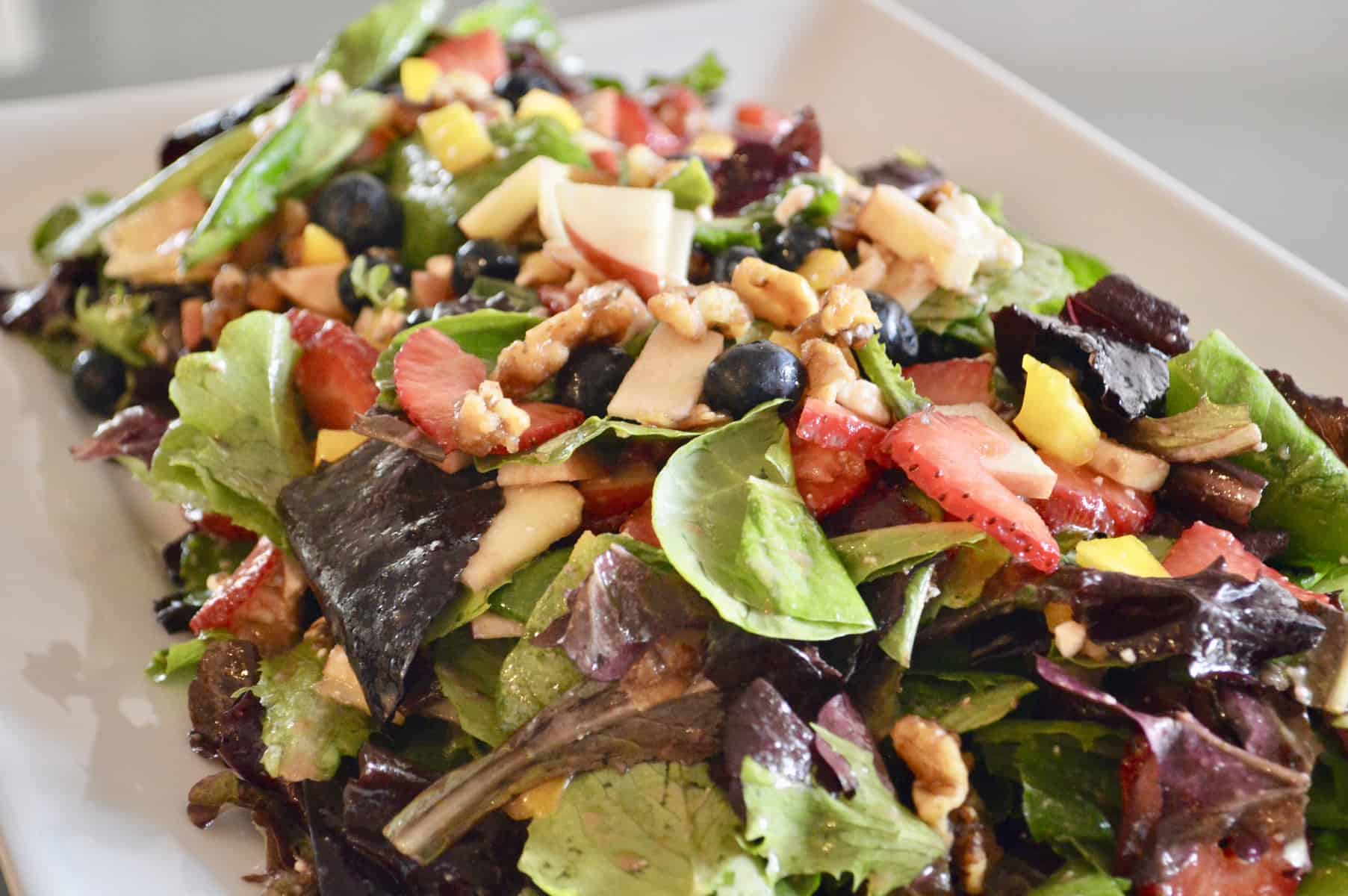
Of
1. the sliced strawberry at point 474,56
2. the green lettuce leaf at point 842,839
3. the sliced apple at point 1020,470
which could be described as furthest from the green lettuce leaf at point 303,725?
the sliced strawberry at point 474,56

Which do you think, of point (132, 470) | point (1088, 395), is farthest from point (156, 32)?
point (1088, 395)

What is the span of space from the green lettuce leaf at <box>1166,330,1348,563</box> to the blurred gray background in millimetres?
2290

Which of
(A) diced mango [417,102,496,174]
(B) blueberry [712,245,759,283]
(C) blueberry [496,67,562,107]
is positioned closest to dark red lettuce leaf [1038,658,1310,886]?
(B) blueberry [712,245,759,283]

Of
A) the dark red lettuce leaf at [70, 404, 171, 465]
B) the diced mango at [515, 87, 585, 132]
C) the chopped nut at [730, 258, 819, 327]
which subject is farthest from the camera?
the diced mango at [515, 87, 585, 132]

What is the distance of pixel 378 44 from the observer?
333 centimetres

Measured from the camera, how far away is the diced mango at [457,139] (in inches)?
109

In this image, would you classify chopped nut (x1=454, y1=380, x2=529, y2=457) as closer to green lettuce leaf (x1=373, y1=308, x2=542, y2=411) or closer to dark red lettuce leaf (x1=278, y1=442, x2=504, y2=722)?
dark red lettuce leaf (x1=278, y1=442, x2=504, y2=722)

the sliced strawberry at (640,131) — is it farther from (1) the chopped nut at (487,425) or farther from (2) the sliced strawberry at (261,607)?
(2) the sliced strawberry at (261,607)

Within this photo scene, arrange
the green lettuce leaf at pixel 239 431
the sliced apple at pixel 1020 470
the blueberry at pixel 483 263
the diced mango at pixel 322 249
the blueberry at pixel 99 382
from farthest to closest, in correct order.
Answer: the blueberry at pixel 99 382
the diced mango at pixel 322 249
the blueberry at pixel 483 263
the green lettuce leaf at pixel 239 431
the sliced apple at pixel 1020 470

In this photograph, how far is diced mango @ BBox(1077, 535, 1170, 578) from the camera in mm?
1758

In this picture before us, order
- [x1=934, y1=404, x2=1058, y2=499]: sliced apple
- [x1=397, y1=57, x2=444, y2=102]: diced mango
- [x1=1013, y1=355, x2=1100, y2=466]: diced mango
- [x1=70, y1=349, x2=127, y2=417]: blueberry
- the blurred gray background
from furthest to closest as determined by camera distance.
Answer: the blurred gray background → [x1=397, y1=57, x2=444, y2=102]: diced mango → [x1=70, y1=349, x2=127, y2=417]: blueberry → [x1=1013, y1=355, x2=1100, y2=466]: diced mango → [x1=934, y1=404, x2=1058, y2=499]: sliced apple

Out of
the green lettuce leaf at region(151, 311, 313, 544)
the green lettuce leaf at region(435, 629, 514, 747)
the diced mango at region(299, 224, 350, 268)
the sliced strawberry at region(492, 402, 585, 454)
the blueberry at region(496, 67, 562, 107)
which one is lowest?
the green lettuce leaf at region(435, 629, 514, 747)

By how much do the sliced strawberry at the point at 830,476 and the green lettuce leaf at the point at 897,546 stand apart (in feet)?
0.31

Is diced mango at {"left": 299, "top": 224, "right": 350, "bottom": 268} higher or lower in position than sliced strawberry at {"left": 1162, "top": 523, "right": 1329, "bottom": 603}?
higher
